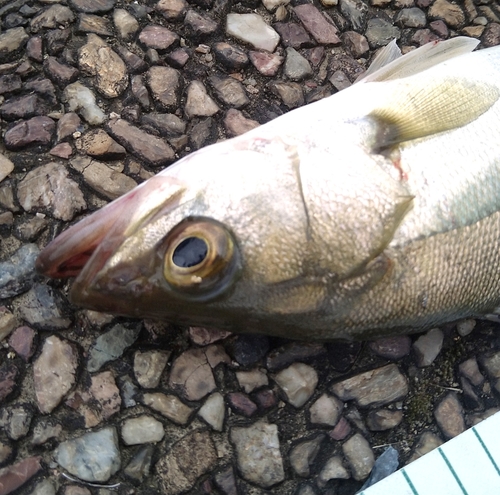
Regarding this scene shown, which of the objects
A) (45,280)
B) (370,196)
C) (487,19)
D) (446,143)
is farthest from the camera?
(487,19)

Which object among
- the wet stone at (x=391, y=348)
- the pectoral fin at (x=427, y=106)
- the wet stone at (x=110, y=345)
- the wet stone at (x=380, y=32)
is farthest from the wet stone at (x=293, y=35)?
the wet stone at (x=110, y=345)

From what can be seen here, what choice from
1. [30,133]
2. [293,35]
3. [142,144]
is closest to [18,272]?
[30,133]

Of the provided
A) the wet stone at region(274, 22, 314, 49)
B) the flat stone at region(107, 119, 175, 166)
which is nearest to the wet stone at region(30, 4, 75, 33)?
the flat stone at region(107, 119, 175, 166)

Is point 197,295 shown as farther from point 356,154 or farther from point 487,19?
point 487,19

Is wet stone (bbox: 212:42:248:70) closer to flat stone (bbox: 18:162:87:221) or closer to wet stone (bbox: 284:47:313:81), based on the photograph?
wet stone (bbox: 284:47:313:81)

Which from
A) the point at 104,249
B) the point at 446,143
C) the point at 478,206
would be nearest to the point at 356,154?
the point at 446,143

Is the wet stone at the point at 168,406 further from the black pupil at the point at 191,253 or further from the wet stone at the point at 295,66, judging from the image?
the wet stone at the point at 295,66
